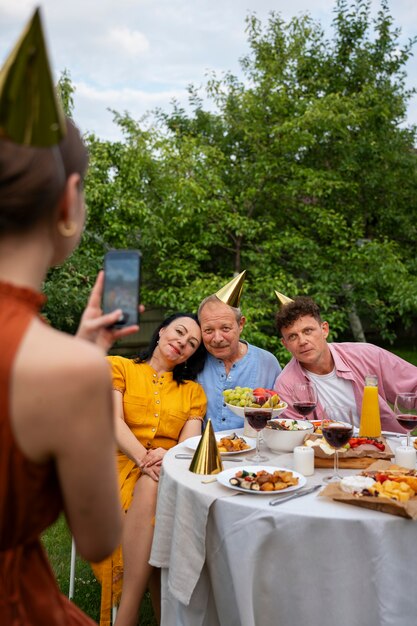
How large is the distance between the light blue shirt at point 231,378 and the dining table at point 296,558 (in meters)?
1.24

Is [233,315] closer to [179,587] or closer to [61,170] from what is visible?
[179,587]

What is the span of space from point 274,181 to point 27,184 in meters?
7.28

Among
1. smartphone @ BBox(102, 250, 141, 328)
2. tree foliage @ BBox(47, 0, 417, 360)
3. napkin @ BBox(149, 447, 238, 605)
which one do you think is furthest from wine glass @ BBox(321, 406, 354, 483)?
tree foliage @ BBox(47, 0, 417, 360)

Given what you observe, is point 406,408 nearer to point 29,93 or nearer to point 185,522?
point 185,522

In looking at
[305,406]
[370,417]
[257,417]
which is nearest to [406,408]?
[370,417]

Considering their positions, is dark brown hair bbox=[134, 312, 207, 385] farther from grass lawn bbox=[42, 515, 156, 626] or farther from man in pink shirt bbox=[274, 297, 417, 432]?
grass lawn bbox=[42, 515, 156, 626]

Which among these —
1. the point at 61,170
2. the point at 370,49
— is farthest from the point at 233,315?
the point at 370,49

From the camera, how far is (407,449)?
7.45ft

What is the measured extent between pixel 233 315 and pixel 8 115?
8.90 feet

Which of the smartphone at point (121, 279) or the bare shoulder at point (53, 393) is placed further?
the smartphone at point (121, 279)

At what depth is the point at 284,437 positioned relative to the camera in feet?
8.42

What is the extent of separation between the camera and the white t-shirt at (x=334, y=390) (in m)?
3.28

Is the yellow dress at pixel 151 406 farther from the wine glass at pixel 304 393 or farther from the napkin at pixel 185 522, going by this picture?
the napkin at pixel 185 522

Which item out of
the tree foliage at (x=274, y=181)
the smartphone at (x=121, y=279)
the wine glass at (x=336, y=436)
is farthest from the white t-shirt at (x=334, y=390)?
the tree foliage at (x=274, y=181)
